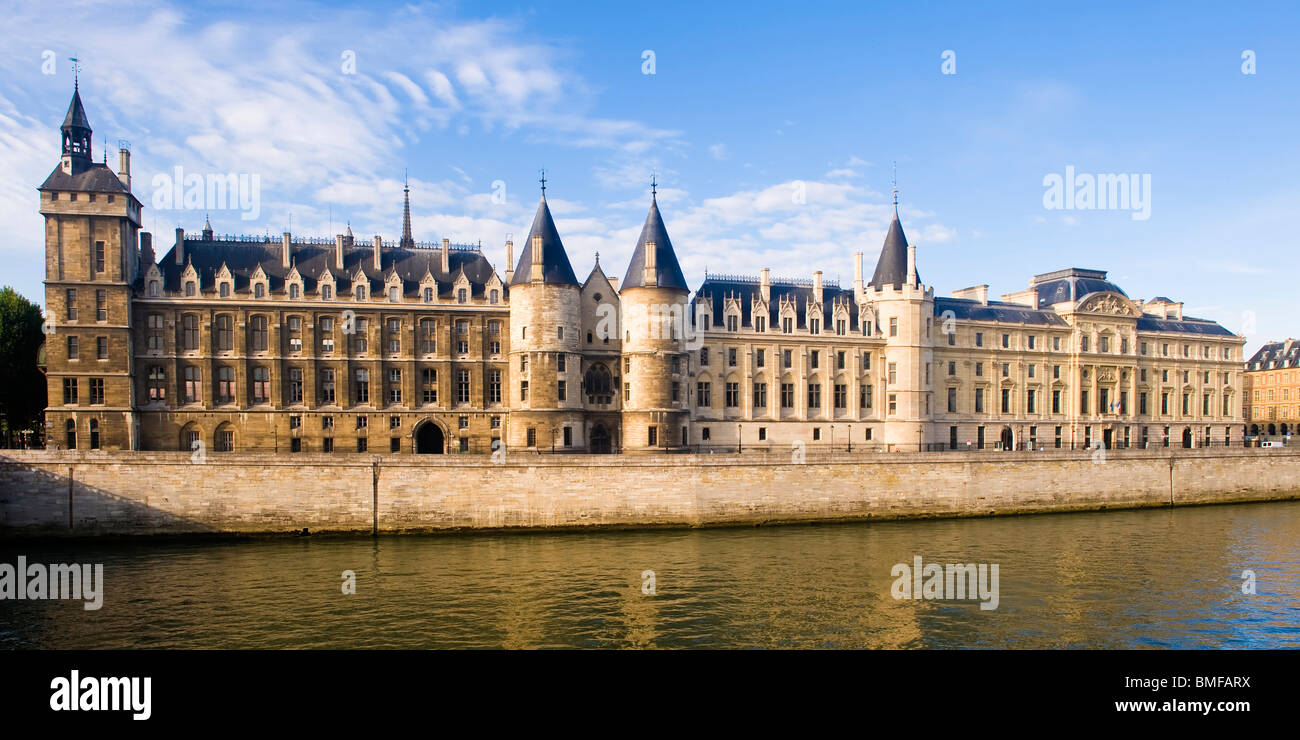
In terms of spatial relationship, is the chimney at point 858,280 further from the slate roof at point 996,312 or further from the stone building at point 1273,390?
the stone building at point 1273,390

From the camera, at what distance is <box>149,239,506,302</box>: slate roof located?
50.7 m

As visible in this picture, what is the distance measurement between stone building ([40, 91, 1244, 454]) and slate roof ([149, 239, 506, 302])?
0.13 meters

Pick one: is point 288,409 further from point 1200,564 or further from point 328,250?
point 1200,564

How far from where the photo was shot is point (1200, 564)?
32.8 metres

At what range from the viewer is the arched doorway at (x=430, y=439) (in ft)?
173

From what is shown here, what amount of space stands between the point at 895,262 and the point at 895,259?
228 mm

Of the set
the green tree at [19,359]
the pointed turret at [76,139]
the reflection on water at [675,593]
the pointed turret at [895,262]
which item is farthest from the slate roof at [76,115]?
the pointed turret at [895,262]

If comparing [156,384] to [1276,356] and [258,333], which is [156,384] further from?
[1276,356]

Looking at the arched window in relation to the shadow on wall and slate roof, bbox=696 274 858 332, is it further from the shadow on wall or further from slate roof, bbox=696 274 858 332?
the shadow on wall

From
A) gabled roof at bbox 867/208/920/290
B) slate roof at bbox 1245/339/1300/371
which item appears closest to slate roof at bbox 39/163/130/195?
gabled roof at bbox 867/208/920/290

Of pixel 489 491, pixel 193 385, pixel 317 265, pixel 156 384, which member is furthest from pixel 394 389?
pixel 489 491
